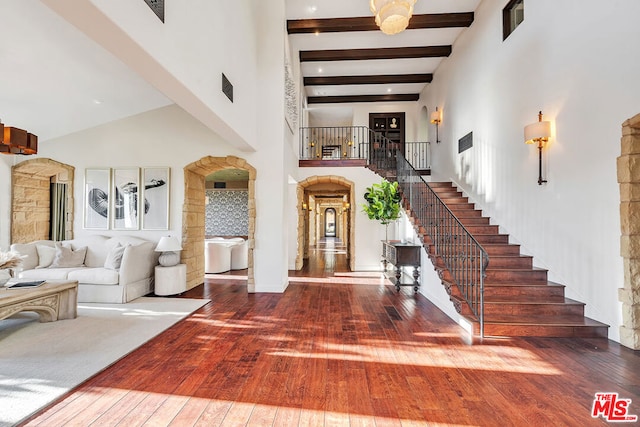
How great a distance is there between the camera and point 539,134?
4090 millimetres

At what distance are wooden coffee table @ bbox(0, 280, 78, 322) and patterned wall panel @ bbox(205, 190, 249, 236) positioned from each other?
22.3 feet

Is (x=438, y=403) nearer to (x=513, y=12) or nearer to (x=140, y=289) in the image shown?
(x=140, y=289)

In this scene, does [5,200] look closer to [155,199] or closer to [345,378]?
[155,199]

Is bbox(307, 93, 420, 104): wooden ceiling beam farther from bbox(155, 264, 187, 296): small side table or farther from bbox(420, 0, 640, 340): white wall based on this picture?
bbox(155, 264, 187, 296): small side table

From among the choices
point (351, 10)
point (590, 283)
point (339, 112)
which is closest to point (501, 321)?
point (590, 283)

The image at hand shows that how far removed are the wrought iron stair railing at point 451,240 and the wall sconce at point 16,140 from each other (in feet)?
16.8

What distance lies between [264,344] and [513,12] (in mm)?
6549

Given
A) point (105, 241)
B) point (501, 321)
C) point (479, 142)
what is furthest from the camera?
point (479, 142)

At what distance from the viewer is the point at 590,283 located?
3551 mm

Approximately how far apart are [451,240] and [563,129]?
1.99 m

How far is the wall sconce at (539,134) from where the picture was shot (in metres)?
4.07

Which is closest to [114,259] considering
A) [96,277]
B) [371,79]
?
[96,277]

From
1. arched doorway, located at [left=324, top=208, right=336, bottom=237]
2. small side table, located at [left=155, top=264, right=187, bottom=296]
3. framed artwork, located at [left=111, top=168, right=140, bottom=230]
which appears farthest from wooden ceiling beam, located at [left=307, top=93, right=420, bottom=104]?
arched doorway, located at [left=324, top=208, right=336, bottom=237]

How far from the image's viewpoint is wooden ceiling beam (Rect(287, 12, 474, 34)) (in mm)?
6332
